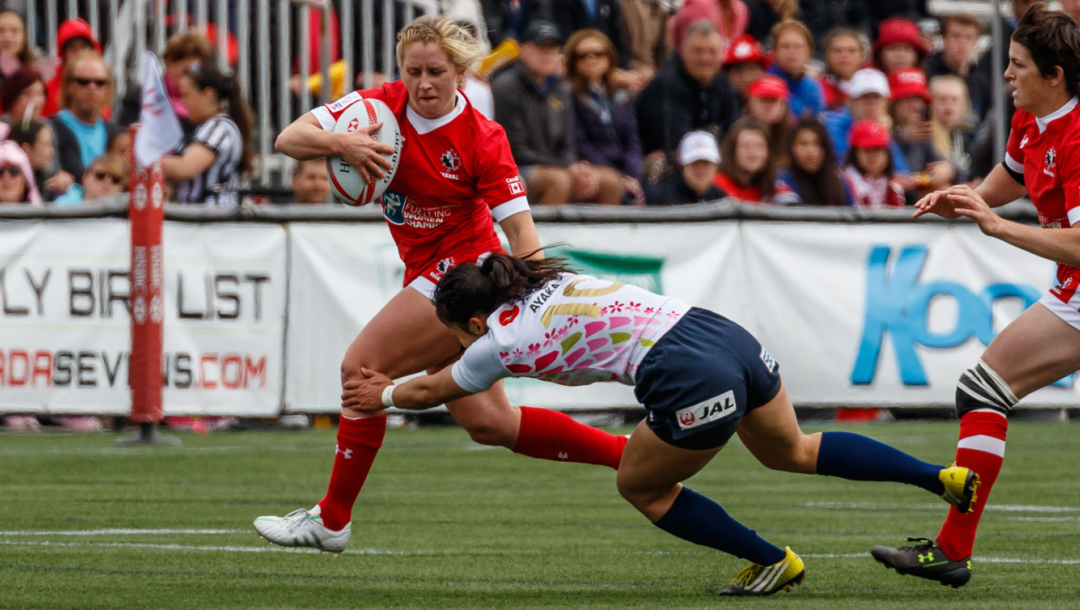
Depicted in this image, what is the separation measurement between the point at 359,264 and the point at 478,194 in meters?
5.20

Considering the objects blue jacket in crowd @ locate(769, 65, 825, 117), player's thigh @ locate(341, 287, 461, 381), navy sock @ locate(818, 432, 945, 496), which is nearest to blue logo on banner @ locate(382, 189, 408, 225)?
player's thigh @ locate(341, 287, 461, 381)

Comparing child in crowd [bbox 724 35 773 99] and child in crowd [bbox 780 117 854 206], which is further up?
child in crowd [bbox 724 35 773 99]

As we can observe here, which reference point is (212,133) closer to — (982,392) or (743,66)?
(743,66)

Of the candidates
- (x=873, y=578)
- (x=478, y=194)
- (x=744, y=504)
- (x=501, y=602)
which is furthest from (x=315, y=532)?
(x=744, y=504)

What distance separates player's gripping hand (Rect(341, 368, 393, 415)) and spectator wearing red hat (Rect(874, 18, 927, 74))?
424 inches

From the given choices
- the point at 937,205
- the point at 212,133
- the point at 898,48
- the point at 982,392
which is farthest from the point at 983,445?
the point at 898,48

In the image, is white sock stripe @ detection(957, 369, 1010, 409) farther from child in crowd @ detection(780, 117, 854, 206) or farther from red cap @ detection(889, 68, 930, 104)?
red cap @ detection(889, 68, 930, 104)

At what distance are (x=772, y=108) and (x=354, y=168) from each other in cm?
758

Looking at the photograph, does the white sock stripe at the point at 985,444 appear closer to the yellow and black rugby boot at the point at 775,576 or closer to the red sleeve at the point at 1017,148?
the yellow and black rugby boot at the point at 775,576

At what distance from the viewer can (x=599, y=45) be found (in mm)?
12742

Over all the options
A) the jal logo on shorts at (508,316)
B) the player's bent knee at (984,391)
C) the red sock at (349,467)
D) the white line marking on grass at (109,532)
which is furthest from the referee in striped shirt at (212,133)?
the player's bent knee at (984,391)

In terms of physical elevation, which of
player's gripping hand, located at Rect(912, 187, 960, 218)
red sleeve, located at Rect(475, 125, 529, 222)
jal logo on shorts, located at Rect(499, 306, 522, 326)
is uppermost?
player's gripping hand, located at Rect(912, 187, 960, 218)

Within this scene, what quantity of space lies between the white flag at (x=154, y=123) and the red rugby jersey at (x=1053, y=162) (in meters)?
5.93

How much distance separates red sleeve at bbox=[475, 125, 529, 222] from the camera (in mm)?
6039
